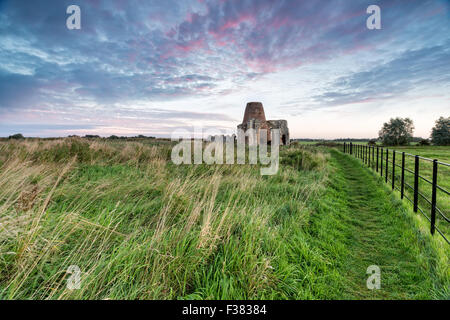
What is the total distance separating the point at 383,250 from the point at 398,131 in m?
56.2

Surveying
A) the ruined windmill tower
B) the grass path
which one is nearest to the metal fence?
the grass path

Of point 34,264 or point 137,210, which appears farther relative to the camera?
point 137,210

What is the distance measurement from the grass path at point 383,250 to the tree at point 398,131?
52.0 meters

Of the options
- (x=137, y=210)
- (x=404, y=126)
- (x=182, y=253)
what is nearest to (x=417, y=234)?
(x=182, y=253)

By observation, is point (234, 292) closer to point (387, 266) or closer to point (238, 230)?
point (238, 230)

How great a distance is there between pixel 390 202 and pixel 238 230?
580 cm

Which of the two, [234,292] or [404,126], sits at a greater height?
[404,126]

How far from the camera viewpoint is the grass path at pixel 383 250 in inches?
116

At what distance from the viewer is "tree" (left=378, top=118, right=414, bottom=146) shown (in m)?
46.5

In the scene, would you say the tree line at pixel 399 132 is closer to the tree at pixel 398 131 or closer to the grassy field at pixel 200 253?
the tree at pixel 398 131

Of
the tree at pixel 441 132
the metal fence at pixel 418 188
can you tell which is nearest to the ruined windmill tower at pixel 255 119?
the metal fence at pixel 418 188
